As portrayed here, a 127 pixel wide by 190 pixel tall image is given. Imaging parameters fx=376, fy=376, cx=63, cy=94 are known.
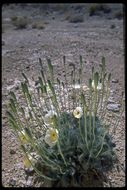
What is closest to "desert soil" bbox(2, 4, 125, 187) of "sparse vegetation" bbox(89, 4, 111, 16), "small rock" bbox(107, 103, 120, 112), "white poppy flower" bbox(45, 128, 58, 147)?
"small rock" bbox(107, 103, 120, 112)


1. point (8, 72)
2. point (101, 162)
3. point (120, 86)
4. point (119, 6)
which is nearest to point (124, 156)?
point (101, 162)

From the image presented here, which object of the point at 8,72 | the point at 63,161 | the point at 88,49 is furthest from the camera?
the point at 88,49

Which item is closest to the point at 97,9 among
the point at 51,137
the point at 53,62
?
the point at 53,62

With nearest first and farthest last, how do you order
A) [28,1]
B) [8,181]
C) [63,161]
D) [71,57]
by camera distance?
[63,161] < [8,181] < [71,57] < [28,1]

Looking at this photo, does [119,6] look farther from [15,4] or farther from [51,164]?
[51,164]

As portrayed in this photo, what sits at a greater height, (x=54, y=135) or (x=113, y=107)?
(x=54, y=135)

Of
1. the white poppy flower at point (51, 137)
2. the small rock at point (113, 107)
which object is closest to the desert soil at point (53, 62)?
the small rock at point (113, 107)

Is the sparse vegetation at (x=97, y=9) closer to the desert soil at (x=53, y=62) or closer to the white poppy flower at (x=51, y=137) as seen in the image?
the desert soil at (x=53, y=62)

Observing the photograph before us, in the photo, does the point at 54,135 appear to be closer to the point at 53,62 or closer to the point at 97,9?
the point at 53,62

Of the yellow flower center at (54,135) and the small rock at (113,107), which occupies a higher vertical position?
the yellow flower center at (54,135)

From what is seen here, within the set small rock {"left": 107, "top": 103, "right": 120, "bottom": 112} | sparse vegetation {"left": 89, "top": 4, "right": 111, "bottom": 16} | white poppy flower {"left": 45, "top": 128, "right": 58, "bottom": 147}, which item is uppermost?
white poppy flower {"left": 45, "top": 128, "right": 58, "bottom": 147}

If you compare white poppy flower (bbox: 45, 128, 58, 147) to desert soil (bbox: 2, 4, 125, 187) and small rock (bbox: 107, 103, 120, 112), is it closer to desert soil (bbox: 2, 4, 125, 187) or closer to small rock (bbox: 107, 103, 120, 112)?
desert soil (bbox: 2, 4, 125, 187)
